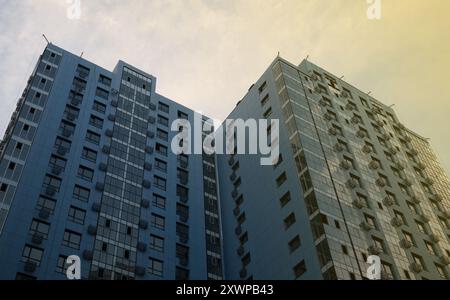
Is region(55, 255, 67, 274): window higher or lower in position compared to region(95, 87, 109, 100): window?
lower

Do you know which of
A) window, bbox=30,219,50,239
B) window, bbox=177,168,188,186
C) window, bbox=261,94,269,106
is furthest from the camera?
window, bbox=261,94,269,106

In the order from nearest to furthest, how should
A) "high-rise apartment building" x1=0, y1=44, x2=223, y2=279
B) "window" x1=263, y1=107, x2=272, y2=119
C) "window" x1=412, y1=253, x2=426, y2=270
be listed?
"high-rise apartment building" x1=0, y1=44, x2=223, y2=279
"window" x1=412, y1=253, x2=426, y2=270
"window" x1=263, y1=107, x2=272, y2=119

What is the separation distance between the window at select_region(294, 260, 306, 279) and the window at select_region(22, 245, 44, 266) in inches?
912

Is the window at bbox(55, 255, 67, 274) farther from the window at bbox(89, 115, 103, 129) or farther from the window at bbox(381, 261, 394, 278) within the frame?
the window at bbox(381, 261, 394, 278)


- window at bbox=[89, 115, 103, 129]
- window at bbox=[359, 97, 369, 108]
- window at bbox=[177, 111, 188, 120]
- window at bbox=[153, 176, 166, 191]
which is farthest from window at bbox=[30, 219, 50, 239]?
window at bbox=[359, 97, 369, 108]

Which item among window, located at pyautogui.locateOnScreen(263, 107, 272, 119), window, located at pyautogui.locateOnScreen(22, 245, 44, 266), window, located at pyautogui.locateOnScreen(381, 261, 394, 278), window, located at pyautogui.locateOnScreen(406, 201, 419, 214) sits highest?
window, located at pyautogui.locateOnScreen(263, 107, 272, 119)

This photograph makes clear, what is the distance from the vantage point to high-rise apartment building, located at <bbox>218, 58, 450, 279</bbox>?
160 feet

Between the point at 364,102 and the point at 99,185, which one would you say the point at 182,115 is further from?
the point at 364,102

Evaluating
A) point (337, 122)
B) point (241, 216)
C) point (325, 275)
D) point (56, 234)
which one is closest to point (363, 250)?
point (325, 275)

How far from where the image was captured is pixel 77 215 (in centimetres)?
5112

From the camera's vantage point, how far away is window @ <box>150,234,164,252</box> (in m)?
54.6

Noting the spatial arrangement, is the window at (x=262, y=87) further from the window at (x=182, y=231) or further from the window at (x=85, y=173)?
the window at (x=85, y=173)

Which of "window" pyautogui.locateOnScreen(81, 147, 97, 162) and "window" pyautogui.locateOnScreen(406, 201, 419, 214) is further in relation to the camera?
"window" pyautogui.locateOnScreen(406, 201, 419, 214)

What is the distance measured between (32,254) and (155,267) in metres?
12.7
